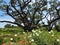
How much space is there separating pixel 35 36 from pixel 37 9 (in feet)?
87.3

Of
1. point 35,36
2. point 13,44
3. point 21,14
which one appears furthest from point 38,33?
point 21,14

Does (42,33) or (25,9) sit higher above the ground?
(42,33)

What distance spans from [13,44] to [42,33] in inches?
60.7

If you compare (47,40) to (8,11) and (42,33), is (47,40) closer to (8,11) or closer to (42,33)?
(42,33)

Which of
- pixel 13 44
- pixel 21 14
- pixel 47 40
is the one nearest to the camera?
pixel 47 40

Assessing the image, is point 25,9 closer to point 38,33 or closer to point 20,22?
point 20,22

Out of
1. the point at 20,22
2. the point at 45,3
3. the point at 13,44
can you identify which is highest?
the point at 13,44

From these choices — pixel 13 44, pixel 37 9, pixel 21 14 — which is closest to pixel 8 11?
pixel 21 14

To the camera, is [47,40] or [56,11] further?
[56,11]

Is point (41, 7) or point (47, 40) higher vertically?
point (47, 40)

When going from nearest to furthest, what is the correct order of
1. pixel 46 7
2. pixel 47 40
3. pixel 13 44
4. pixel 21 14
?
1. pixel 47 40
2. pixel 13 44
3. pixel 21 14
4. pixel 46 7

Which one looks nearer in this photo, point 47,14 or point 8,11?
point 8,11

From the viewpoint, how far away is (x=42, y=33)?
1061 centimetres

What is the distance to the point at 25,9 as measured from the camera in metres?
37.1
